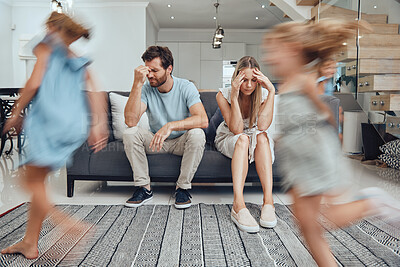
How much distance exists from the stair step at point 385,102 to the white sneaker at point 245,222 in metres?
1.67

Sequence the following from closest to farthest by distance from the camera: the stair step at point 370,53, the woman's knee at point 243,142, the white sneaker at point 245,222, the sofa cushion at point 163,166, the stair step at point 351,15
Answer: the white sneaker at point 245,222, the woman's knee at point 243,142, the sofa cushion at point 163,166, the stair step at point 351,15, the stair step at point 370,53

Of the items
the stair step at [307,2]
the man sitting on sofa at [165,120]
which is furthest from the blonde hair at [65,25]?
the stair step at [307,2]

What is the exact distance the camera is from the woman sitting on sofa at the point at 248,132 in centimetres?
166

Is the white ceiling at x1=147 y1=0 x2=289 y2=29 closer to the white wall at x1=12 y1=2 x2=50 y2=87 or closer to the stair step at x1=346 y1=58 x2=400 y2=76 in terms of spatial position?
the white wall at x1=12 y1=2 x2=50 y2=87

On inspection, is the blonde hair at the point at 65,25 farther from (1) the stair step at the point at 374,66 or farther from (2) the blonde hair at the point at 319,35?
(1) the stair step at the point at 374,66

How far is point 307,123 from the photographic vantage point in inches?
33.9

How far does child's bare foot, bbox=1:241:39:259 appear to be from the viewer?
1.23 metres

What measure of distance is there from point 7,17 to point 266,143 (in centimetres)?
708

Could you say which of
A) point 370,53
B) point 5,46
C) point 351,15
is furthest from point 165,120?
point 5,46

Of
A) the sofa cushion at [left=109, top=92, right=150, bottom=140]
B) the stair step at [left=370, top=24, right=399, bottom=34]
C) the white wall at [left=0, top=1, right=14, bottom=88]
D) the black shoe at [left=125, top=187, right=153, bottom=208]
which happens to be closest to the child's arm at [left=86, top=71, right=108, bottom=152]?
the black shoe at [left=125, top=187, right=153, bottom=208]

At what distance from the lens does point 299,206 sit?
2.86 ft

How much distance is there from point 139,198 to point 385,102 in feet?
6.84

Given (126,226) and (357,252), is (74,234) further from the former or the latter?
(357,252)

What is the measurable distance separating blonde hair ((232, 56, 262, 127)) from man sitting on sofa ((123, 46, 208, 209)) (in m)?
0.31
